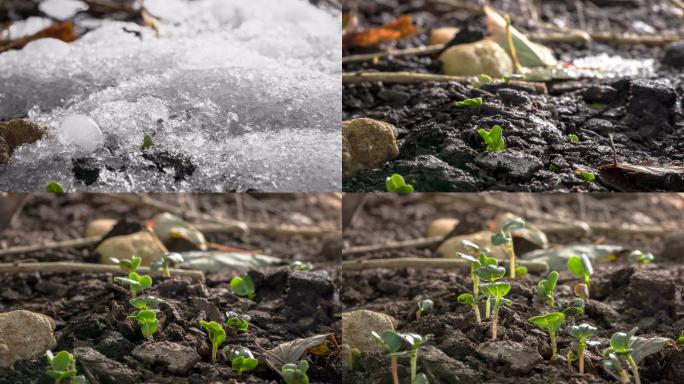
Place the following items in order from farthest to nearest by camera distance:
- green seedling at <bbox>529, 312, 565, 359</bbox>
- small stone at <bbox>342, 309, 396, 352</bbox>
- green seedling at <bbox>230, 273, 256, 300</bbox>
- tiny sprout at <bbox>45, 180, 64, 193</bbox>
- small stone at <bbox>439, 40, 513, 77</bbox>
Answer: small stone at <bbox>439, 40, 513, 77</bbox>
green seedling at <bbox>230, 273, 256, 300</bbox>
tiny sprout at <bbox>45, 180, 64, 193</bbox>
small stone at <bbox>342, 309, 396, 352</bbox>
green seedling at <bbox>529, 312, 565, 359</bbox>

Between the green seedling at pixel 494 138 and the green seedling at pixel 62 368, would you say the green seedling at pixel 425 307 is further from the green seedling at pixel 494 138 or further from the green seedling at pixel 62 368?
the green seedling at pixel 62 368

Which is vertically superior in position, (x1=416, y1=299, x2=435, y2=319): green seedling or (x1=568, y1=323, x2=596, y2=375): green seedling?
(x1=568, y1=323, x2=596, y2=375): green seedling

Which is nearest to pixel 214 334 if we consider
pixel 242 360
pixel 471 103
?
pixel 242 360

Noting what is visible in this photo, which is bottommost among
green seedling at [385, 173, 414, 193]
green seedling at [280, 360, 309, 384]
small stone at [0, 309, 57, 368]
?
small stone at [0, 309, 57, 368]

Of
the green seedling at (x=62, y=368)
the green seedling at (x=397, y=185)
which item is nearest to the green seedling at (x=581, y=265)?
the green seedling at (x=397, y=185)

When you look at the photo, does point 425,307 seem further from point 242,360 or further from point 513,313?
point 242,360

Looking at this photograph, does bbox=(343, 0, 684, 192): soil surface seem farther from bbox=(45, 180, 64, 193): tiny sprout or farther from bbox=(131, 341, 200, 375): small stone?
bbox=(45, 180, 64, 193): tiny sprout

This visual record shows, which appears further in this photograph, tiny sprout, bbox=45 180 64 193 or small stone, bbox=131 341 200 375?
tiny sprout, bbox=45 180 64 193

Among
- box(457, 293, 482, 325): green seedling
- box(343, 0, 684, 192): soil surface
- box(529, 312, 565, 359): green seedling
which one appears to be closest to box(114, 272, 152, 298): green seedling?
box(343, 0, 684, 192): soil surface
